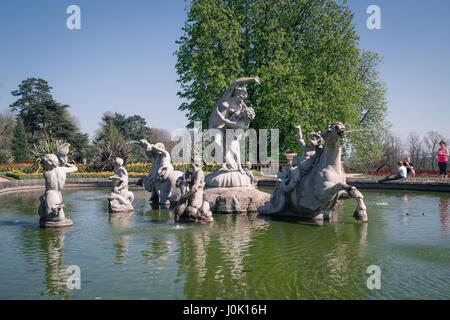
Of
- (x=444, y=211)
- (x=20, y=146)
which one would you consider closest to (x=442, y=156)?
(x=444, y=211)

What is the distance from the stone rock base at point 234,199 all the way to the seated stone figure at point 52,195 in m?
4.20

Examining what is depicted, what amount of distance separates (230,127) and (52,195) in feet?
19.7

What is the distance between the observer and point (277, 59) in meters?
24.3

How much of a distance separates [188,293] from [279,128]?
2212 cm

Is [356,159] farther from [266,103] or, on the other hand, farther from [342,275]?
[342,275]

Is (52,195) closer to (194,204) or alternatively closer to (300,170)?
(194,204)

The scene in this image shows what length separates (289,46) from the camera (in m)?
25.0

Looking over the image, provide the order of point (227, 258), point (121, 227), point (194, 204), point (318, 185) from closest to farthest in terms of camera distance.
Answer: point (227, 258) < point (121, 227) < point (318, 185) < point (194, 204)

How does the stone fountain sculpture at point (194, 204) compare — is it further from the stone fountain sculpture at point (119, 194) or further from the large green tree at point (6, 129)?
the large green tree at point (6, 129)

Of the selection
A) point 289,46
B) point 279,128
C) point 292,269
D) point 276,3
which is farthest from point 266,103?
point 292,269

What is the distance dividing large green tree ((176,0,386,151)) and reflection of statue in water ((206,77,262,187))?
422 inches

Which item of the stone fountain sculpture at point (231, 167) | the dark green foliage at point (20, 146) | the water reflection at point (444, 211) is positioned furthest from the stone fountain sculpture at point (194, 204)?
the dark green foliage at point (20, 146)

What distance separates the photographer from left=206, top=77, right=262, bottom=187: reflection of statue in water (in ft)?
40.0

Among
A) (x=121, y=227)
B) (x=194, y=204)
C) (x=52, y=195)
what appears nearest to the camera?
(x=52, y=195)
